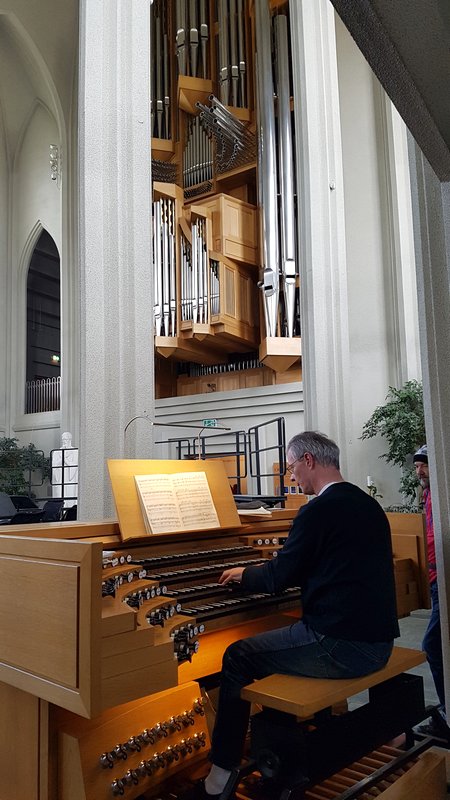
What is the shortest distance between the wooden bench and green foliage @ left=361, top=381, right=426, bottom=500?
5002 millimetres

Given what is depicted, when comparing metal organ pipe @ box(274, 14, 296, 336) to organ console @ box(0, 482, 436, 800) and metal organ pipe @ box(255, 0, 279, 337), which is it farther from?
organ console @ box(0, 482, 436, 800)

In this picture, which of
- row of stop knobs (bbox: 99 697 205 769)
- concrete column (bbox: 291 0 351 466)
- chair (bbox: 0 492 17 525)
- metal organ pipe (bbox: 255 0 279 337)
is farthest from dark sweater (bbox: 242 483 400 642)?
metal organ pipe (bbox: 255 0 279 337)

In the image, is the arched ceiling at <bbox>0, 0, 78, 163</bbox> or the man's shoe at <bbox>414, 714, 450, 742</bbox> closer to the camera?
the man's shoe at <bbox>414, 714, 450, 742</bbox>

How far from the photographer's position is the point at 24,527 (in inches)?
113

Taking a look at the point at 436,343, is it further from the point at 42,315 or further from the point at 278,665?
the point at 42,315

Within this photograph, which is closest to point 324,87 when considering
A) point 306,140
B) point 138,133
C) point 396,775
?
point 306,140

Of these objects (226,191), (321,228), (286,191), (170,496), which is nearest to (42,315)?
(226,191)

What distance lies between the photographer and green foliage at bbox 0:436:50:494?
13.2 meters

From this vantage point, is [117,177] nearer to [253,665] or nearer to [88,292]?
[88,292]

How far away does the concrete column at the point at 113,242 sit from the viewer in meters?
4.43

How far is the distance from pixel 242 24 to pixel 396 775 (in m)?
10.9

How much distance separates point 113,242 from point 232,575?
9.19 feet

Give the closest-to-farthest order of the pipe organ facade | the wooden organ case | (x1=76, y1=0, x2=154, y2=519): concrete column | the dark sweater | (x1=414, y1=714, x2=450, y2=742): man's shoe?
the wooden organ case
the dark sweater
(x1=414, y1=714, x2=450, y2=742): man's shoe
(x1=76, y1=0, x2=154, y2=519): concrete column
the pipe organ facade

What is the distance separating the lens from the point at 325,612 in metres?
2.42
